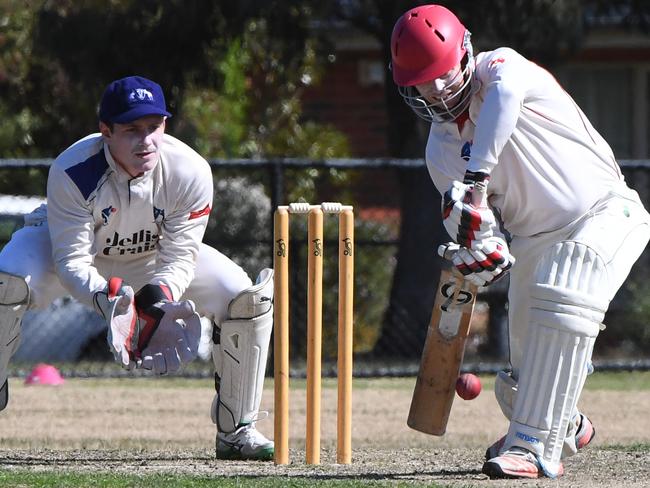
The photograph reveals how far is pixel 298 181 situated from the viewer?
1218 cm

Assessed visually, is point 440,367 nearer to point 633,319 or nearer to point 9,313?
point 9,313

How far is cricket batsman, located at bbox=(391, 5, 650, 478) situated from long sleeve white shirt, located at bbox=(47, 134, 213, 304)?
3.92 ft

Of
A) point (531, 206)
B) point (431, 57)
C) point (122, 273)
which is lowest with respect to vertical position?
point (122, 273)

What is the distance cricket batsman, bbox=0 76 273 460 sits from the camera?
231 inches

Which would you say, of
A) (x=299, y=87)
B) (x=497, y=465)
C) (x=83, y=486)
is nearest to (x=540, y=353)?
Answer: (x=497, y=465)

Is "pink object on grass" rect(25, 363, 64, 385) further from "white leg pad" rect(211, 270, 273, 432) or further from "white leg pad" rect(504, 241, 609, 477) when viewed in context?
"white leg pad" rect(504, 241, 609, 477)

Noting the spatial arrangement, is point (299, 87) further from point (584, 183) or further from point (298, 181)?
point (584, 183)

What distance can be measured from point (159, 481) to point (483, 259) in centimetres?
148

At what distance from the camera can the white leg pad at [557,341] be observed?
5223 millimetres

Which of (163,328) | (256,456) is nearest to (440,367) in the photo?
(256,456)

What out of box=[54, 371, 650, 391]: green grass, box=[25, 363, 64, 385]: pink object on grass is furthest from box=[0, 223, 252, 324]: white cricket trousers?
box=[25, 363, 64, 385]: pink object on grass

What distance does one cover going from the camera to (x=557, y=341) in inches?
206

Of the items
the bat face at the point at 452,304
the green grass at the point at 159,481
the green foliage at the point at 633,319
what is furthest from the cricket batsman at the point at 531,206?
the green foliage at the point at 633,319

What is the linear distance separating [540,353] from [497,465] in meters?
0.45
